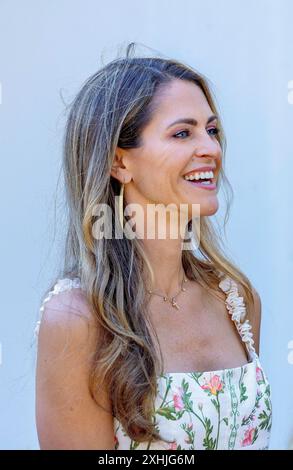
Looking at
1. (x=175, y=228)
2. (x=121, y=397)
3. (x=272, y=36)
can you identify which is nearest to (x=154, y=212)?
(x=175, y=228)

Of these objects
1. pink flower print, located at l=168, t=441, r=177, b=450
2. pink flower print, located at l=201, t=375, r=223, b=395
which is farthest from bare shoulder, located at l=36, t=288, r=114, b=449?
pink flower print, located at l=201, t=375, r=223, b=395

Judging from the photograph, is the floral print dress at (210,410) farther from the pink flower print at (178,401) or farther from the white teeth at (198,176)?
the white teeth at (198,176)

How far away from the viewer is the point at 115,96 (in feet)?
6.45

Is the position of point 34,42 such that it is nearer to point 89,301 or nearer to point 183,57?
point 183,57

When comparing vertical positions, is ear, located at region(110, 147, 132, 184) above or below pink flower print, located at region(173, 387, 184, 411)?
above

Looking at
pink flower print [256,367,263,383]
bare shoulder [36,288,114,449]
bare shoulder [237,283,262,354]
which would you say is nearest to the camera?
bare shoulder [36,288,114,449]

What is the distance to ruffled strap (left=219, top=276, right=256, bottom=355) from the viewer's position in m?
2.11

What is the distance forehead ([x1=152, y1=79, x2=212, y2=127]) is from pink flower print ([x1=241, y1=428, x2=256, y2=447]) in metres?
0.78

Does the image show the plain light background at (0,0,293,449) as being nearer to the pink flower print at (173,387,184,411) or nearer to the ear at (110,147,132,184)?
the ear at (110,147,132,184)

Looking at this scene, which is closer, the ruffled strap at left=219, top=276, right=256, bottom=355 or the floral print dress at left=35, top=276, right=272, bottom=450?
the floral print dress at left=35, top=276, right=272, bottom=450

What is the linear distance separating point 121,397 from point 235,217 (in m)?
0.99

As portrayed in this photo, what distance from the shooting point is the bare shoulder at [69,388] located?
1780mm

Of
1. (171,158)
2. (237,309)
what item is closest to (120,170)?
(171,158)

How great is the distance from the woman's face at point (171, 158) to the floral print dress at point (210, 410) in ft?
0.98
